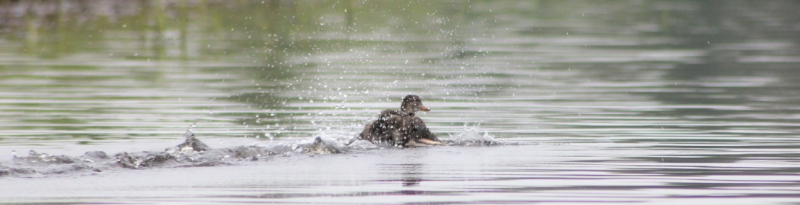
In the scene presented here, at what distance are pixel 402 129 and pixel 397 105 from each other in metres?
5.68

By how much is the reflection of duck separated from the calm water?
1.13 feet

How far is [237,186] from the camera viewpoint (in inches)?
488

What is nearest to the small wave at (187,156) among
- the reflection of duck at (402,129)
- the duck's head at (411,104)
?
the reflection of duck at (402,129)

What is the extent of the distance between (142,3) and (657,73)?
3359cm

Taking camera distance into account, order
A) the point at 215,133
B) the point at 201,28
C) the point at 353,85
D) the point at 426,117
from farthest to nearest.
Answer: the point at 201,28 → the point at 353,85 → the point at 426,117 → the point at 215,133

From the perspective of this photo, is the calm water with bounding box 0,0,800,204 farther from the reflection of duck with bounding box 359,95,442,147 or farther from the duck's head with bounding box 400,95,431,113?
the duck's head with bounding box 400,95,431,113

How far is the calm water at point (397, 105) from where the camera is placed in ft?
40.8

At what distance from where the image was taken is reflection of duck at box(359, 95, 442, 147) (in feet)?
53.6

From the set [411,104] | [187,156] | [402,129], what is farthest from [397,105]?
[187,156]

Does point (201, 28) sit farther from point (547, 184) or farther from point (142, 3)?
point (547, 184)

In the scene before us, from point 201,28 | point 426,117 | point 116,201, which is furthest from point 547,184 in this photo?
point 201,28

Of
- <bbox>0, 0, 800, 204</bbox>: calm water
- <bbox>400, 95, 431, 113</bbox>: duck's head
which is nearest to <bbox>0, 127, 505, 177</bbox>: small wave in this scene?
<bbox>0, 0, 800, 204</bbox>: calm water

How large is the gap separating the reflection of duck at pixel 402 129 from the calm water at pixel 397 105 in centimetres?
34

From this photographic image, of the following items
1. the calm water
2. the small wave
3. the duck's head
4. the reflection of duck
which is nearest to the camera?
the calm water
